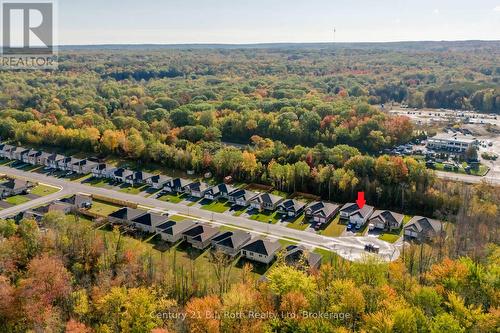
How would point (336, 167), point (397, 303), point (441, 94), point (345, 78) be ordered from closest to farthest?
point (397, 303)
point (336, 167)
point (441, 94)
point (345, 78)

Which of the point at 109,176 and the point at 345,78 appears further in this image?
the point at 345,78

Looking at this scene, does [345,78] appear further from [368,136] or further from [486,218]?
[486,218]

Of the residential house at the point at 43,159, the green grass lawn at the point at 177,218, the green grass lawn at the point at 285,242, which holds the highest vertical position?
the residential house at the point at 43,159

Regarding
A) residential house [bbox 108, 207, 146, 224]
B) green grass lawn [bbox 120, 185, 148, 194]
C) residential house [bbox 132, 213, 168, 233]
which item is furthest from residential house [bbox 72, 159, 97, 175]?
residential house [bbox 132, 213, 168, 233]

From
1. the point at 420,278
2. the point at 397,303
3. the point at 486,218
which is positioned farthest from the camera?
the point at 486,218

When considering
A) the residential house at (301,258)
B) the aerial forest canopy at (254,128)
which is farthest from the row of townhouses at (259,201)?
the residential house at (301,258)

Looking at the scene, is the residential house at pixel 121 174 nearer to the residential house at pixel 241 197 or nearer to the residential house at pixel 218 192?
the residential house at pixel 218 192

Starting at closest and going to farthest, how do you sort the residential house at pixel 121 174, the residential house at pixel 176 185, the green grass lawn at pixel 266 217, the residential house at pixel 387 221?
the residential house at pixel 387 221, the green grass lawn at pixel 266 217, the residential house at pixel 176 185, the residential house at pixel 121 174

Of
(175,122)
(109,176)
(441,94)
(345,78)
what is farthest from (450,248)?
(345,78)
